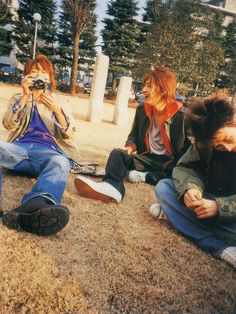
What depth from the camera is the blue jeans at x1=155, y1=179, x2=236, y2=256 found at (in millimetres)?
2309

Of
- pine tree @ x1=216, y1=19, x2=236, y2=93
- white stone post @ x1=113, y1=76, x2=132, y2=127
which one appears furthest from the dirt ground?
pine tree @ x1=216, y1=19, x2=236, y2=93

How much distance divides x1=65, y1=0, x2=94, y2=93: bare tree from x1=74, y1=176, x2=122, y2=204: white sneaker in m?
22.2

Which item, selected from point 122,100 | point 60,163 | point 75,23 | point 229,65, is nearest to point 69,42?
point 75,23

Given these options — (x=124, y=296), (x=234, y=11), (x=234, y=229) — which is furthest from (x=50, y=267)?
(x=234, y=11)

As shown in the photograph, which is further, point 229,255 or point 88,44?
point 88,44

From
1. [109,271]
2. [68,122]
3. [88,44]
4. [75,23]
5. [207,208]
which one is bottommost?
[88,44]

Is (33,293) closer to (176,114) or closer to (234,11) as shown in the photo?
(176,114)

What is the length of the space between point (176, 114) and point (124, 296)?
7.40ft

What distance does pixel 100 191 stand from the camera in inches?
117

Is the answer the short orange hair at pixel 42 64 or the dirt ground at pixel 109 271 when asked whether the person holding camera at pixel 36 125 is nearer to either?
the short orange hair at pixel 42 64

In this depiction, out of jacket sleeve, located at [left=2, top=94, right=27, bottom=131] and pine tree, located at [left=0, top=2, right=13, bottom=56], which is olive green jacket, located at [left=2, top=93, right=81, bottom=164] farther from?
pine tree, located at [left=0, top=2, right=13, bottom=56]

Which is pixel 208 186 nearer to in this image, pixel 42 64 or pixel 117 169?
pixel 117 169

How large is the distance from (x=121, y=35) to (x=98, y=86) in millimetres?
20668

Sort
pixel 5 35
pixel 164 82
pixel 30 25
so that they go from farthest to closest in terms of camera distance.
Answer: pixel 5 35 < pixel 30 25 < pixel 164 82
